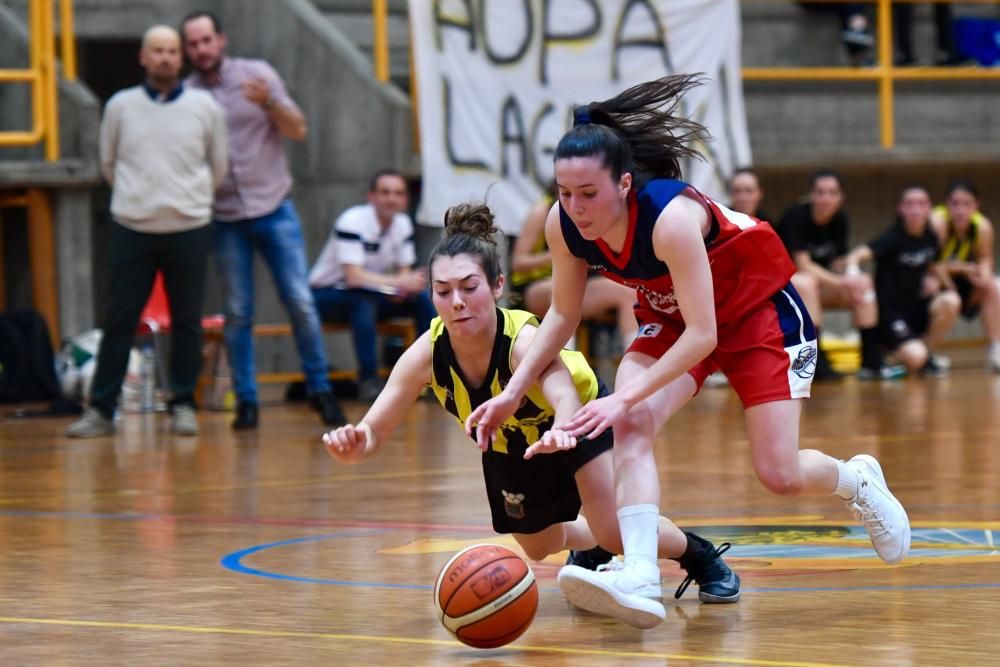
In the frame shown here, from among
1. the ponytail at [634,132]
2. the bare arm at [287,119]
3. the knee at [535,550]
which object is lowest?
the knee at [535,550]

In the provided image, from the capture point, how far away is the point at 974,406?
33.6 ft

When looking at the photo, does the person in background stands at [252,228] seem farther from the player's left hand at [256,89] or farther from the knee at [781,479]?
the knee at [781,479]

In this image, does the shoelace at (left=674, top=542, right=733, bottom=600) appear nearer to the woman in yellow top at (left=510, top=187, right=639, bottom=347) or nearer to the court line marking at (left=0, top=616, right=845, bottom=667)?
the court line marking at (left=0, top=616, right=845, bottom=667)

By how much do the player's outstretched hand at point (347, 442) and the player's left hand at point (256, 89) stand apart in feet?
18.8

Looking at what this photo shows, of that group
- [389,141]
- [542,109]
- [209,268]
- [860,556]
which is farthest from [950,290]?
[860,556]

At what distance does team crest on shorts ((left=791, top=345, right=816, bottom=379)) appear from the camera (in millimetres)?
4770

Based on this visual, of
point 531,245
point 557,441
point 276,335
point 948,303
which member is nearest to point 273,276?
point 531,245

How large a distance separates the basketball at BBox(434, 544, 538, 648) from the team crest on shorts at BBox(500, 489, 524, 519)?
29.2 inches

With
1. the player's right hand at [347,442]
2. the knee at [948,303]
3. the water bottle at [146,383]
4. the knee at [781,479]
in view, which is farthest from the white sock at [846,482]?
the knee at [948,303]

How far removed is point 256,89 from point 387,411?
18.4 feet

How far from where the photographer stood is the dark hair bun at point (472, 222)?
4645 mm

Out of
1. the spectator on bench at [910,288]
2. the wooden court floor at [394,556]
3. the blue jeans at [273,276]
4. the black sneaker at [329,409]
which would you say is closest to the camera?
the wooden court floor at [394,556]

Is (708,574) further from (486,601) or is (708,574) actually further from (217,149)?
(217,149)

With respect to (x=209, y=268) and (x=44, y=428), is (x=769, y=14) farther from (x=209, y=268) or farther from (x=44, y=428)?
(x=44, y=428)
